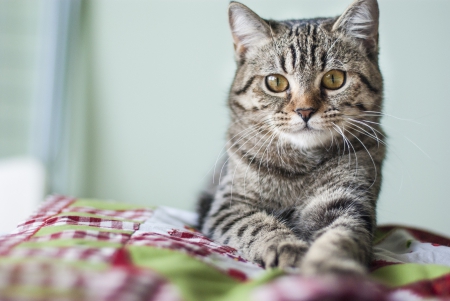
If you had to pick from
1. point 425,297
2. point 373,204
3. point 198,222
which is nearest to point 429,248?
point 373,204

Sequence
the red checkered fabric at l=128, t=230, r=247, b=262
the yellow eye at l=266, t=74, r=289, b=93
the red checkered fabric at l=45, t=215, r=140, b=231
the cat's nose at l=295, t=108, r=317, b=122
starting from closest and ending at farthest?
the red checkered fabric at l=128, t=230, r=247, b=262
the red checkered fabric at l=45, t=215, r=140, b=231
the cat's nose at l=295, t=108, r=317, b=122
the yellow eye at l=266, t=74, r=289, b=93

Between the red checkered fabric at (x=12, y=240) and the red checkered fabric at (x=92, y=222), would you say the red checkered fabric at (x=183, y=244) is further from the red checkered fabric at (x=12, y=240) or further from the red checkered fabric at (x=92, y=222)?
the red checkered fabric at (x=12, y=240)

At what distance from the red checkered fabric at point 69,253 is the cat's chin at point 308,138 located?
2.20 feet

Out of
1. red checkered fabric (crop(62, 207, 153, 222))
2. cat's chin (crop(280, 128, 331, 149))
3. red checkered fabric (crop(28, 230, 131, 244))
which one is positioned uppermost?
Answer: cat's chin (crop(280, 128, 331, 149))

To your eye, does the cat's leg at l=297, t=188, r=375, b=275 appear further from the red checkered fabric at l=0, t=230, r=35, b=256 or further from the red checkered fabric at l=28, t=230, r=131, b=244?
the red checkered fabric at l=0, t=230, r=35, b=256

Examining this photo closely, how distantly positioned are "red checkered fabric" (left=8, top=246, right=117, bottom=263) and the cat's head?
686 millimetres

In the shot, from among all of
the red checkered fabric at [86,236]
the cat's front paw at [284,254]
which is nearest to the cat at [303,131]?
the cat's front paw at [284,254]

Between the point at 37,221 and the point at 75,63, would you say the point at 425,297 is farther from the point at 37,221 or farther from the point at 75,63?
the point at 75,63

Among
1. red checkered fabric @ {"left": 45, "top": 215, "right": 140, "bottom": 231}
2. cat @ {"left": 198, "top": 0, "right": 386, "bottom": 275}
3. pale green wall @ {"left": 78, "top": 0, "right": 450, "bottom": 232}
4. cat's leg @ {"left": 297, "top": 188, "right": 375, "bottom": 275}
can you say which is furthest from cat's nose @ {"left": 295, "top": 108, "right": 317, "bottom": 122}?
pale green wall @ {"left": 78, "top": 0, "right": 450, "bottom": 232}

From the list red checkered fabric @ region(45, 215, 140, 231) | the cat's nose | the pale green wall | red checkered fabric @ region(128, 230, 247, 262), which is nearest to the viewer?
red checkered fabric @ region(128, 230, 247, 262)

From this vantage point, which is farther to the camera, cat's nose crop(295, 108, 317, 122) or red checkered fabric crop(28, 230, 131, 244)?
cat's nose crop(295, 108, 317, 122)

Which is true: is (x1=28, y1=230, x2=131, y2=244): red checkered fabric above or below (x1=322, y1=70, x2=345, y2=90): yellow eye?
below

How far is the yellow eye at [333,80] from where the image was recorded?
1.23 m

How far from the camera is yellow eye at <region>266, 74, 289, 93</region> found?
50.1 inches
